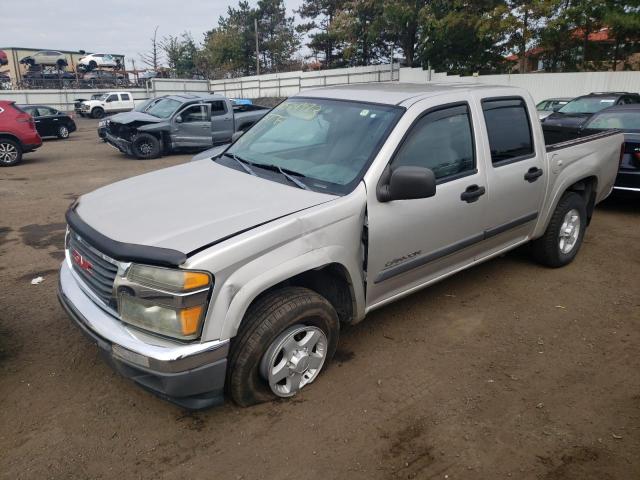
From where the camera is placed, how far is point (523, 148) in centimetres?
426

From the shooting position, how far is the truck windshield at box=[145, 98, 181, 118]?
1379cm

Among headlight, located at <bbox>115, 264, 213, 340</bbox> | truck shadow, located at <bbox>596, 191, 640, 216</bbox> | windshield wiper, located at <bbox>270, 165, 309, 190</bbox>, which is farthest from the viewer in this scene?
truck shadow, located at <bbox>596, 191, 640, 216</bbox>

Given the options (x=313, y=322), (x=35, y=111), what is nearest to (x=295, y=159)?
(x=313, y=322)

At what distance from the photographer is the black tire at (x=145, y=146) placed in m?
13.2

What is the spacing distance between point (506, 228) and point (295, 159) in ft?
6.33

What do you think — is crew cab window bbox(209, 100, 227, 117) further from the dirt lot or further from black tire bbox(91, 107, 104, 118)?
black tire bbox(91, 107, 104, 118)

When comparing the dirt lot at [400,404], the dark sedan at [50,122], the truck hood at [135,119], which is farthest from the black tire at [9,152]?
the dirt lot at [400,404]

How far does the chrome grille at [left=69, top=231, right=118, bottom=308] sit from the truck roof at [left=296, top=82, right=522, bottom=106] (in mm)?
2107

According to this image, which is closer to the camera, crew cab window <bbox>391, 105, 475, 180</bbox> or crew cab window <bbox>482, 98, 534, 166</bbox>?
crew cab window <bbox>391, 105, 475, 180</bbox>

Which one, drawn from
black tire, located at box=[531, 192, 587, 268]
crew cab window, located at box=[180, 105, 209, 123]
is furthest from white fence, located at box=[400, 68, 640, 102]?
black tire, located at box=[531, 192, 587, 268]

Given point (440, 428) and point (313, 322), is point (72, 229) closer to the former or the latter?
point (313, 322)

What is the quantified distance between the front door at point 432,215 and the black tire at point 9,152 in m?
12.3

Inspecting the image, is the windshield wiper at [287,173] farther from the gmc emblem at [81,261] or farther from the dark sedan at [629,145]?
the dark sedan at [629,145]

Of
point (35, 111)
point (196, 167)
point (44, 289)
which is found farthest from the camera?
point (35, 111)
